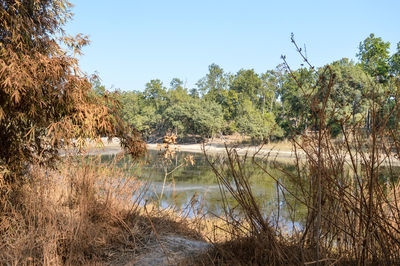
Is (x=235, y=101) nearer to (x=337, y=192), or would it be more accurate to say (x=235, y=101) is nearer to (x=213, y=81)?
(x=213, y=81)

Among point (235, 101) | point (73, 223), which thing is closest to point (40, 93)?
point (73, 223)

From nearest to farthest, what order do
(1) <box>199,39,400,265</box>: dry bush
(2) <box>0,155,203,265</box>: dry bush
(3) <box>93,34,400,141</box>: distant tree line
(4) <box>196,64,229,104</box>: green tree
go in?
(1) <box>199,39,400,265</box>: dry bush
(2) <box>0,155,203,265</box>: dry bush
(3) <box>93,34,400,141</box>: distant tree line
(4) <box>196,64,229,104</box>: green tree

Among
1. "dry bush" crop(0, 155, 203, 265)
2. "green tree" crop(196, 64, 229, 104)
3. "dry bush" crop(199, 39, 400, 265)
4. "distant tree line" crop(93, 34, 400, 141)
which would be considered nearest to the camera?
"dry bush" crop(199, 39, 400, 265)

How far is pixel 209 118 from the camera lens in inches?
1198

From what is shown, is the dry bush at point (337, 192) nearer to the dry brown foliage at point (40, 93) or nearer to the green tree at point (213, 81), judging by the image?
the dry brown foliage at point (40, 93)

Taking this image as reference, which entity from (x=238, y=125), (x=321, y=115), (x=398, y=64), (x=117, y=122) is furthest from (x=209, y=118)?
(x=321, y=115)

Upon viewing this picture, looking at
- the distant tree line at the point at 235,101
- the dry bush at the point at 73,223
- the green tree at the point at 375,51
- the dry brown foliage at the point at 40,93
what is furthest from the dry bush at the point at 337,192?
the green tree at the point at 375,51

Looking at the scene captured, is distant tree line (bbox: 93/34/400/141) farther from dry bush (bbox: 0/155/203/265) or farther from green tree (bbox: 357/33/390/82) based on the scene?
dry bush (bbox: 0/155/203/265)

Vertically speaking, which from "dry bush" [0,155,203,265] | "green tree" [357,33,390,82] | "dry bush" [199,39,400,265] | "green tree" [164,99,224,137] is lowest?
"dry bush" [0,155,203,265]

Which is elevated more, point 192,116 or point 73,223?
point 192,116

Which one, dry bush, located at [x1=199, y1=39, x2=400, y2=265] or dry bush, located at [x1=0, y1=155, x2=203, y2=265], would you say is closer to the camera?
dry bush, located at [x1=199, y1=39, x2=400, y2=265]

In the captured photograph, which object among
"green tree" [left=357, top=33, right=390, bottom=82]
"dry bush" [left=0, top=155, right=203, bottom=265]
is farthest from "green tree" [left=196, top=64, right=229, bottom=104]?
"dry bush" [left=0, top=155, right=203, bottom=265]

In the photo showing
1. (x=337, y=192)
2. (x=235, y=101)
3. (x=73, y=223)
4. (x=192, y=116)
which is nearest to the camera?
(x=337, y=192)

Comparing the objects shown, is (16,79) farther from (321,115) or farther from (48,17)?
(321,115)
